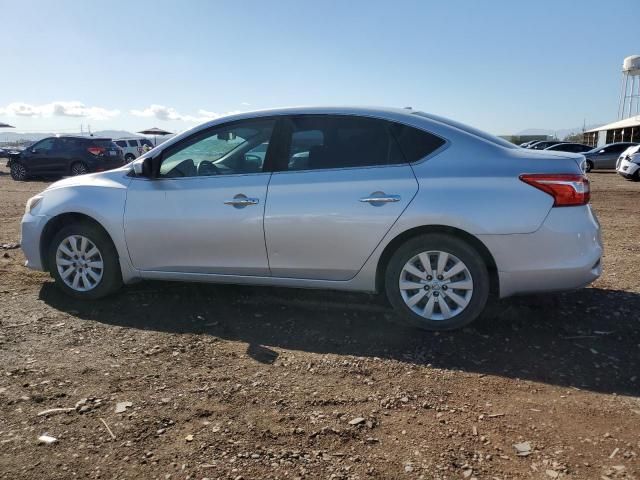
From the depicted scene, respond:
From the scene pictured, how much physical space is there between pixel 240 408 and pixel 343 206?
168 centimetres

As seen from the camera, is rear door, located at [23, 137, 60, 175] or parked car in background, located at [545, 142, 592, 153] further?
parked car in background, located at [545, 142, 592, 153]

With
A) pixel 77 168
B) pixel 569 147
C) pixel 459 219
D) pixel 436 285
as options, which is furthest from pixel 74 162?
pixel 569 147

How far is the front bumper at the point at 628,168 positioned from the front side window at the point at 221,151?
1808 centimetres

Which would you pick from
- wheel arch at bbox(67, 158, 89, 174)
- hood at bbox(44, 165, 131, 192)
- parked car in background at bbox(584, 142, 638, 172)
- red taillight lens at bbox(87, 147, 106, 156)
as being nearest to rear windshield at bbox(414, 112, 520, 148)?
hood at bbox(44, 165, 131, 192)

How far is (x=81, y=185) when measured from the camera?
475 centimetres

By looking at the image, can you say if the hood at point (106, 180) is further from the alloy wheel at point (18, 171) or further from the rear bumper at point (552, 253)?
the alloy wheel at point (18, 171)

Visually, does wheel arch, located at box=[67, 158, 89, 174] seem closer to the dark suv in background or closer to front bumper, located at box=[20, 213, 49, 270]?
Answer: the dark suv in background

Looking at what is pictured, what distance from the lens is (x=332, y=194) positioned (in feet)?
13.1

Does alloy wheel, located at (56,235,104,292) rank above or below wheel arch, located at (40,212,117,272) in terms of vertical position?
below

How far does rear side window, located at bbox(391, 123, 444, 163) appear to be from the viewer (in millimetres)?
3949

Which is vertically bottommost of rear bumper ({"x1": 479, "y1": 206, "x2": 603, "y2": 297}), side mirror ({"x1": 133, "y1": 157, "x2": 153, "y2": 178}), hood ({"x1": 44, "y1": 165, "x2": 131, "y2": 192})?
rear bumper ({"x1": 479, "y1": 206, "x2": 603, "y2": 297})

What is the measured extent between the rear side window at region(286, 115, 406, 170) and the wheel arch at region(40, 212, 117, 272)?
1.90 meters

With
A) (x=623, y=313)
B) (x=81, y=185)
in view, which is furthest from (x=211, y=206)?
(x=623, y=313)

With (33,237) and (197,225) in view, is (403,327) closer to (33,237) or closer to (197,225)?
(197,225)
